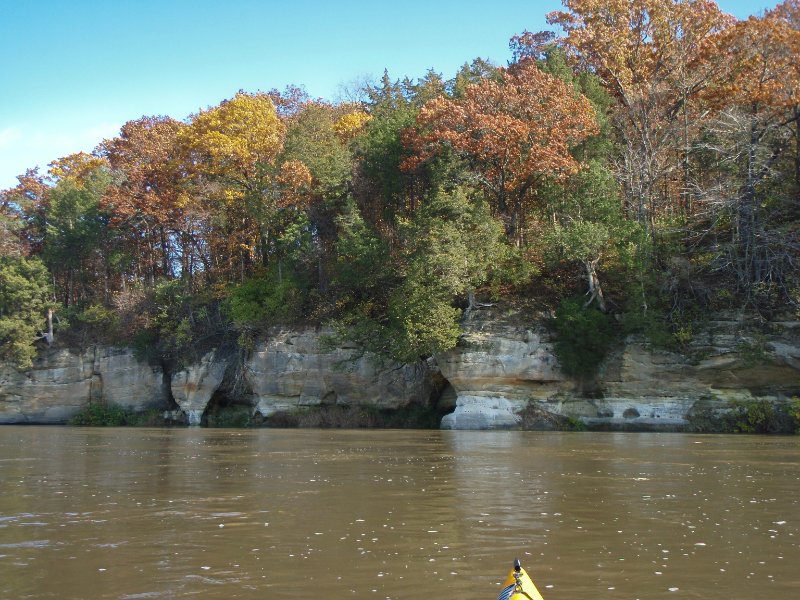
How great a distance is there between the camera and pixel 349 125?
4794 centimetres

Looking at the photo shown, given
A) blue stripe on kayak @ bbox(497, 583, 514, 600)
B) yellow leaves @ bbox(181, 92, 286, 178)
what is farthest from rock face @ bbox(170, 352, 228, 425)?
blue stripe on kayak @ bbox(497, 583, 514, 600)

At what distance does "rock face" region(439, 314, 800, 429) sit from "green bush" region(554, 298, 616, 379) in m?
0.42

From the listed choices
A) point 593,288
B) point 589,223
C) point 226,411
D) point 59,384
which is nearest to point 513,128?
point 589,223

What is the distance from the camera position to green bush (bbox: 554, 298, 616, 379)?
101 feet

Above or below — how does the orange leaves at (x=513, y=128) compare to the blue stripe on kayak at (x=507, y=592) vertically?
above

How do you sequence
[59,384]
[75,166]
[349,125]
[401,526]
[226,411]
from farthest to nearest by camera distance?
→ [75,166] → [349,125] → [59,384] → [226,411] → [401,526]

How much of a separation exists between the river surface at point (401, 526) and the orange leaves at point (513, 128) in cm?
1781

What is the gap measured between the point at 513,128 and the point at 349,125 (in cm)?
1640

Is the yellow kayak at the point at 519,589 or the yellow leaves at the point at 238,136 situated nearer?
the yellow kayak at the point at 519,589

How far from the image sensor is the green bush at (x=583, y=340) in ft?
101

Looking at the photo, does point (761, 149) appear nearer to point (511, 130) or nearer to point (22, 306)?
point (511, 130)

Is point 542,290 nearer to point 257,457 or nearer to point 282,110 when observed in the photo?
point 257,457

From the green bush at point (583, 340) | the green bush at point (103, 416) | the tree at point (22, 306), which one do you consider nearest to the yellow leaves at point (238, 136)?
the tree at point (22, 306)

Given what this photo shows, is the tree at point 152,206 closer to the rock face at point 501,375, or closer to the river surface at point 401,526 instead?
the rock face at point 501,375
